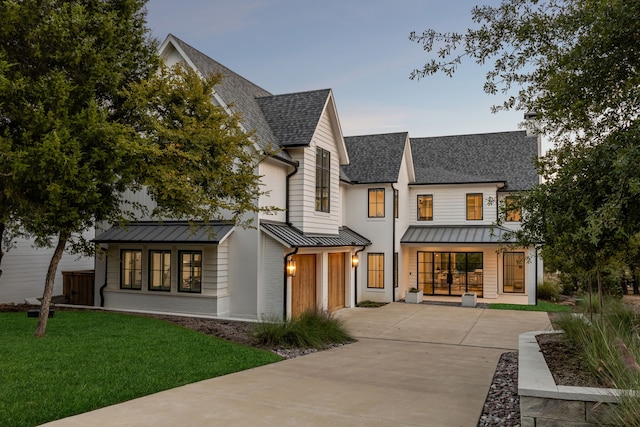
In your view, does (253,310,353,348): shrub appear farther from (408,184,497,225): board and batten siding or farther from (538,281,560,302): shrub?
(538,281,560,302): shrub

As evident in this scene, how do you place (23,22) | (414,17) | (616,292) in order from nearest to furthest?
(23,22)
(414,17)
(616,292)

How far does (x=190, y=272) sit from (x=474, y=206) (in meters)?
13.9

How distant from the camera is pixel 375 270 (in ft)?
70.2

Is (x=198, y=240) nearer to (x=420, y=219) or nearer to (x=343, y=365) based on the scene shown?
(x=343, y=365)

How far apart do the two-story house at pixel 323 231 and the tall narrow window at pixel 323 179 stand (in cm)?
7

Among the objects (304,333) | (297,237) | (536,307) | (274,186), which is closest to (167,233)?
(274,186)

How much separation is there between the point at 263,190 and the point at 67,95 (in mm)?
6404

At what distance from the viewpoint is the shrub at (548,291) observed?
69.3ft

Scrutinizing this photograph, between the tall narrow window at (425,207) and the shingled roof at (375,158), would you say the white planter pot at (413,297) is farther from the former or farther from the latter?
the shingled roof at (375,158)

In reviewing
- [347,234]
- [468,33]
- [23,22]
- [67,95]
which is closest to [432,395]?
[468,33]

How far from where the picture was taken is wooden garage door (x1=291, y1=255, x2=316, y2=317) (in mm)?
15246

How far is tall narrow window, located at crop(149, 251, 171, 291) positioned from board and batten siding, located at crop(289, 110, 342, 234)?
430cm

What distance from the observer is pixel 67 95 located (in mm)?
9461

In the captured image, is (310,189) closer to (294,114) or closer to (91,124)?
(294,114)
